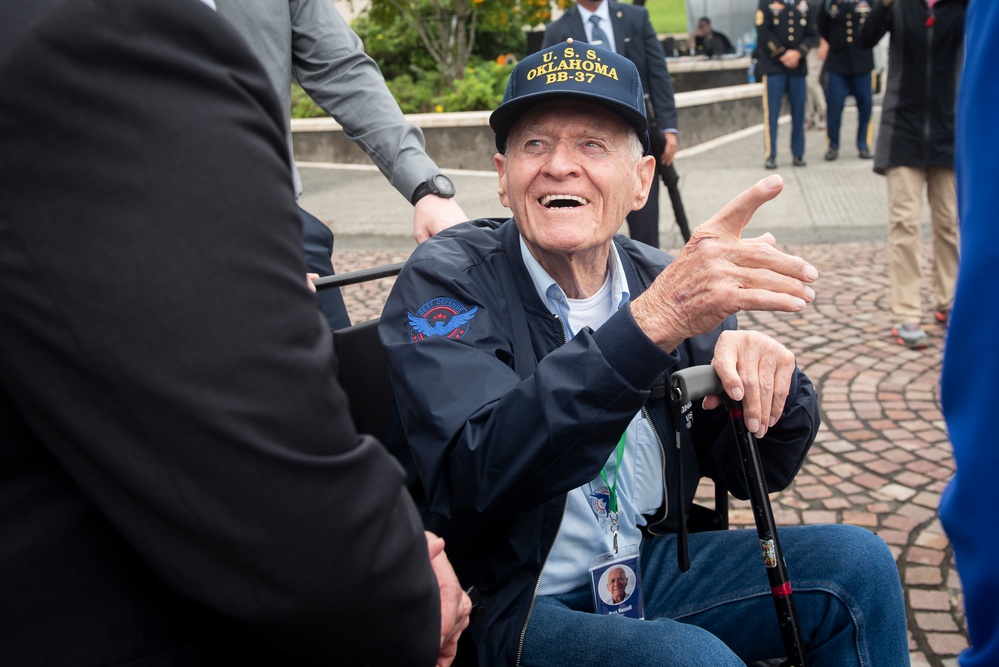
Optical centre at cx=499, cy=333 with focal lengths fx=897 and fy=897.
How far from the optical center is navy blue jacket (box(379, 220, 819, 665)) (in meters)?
1.62

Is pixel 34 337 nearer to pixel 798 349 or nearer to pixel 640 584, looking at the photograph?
pixel 640 584

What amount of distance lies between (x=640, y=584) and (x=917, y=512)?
1927mm

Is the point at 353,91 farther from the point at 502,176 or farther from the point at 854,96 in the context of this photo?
the point at 854,96

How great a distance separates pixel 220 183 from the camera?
2.78 ft

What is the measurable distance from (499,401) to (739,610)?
759 millimetres

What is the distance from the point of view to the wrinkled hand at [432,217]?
255 cm

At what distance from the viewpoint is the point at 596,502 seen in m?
2.00

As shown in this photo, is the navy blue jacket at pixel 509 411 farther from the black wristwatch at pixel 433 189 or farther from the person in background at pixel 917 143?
the person in background at pixel 917 143

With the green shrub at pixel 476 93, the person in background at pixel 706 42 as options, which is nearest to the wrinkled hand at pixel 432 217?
the green shrub at pixel 476 93

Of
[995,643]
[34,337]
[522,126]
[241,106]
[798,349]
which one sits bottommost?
[798,349]

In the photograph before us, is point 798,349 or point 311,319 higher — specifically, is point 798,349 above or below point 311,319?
below

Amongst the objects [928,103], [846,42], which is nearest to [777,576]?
[928,103]

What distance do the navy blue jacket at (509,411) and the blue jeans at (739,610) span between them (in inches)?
3.6

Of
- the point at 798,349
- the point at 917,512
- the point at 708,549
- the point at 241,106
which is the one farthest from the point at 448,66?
the point at 241,106
